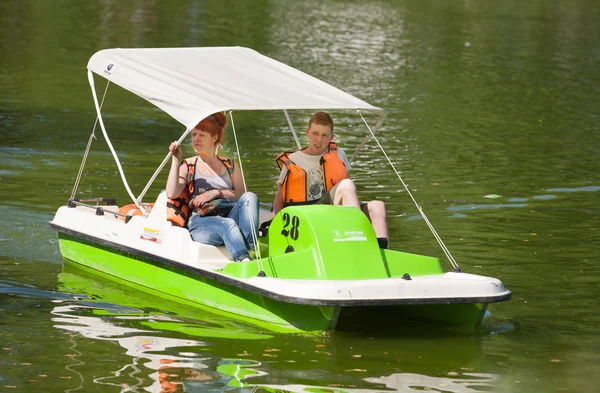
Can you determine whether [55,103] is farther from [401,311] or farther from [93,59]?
[401,311]

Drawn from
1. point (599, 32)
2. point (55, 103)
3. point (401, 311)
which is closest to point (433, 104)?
point (55, 103)

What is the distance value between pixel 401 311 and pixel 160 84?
2689 mm

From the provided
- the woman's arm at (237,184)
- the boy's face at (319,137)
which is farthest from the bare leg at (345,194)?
the woman's arm at (237,184)

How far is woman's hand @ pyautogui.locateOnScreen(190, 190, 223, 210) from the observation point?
32.6 feet

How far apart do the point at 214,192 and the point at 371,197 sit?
4560 millimetres

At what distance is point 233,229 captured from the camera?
9.54 metres

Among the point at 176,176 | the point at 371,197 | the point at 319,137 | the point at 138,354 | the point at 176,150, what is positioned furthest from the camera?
the point at 371,197

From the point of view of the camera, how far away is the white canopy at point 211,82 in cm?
965

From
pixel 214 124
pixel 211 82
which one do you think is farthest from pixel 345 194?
pixel 211 82

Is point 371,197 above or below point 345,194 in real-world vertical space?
below

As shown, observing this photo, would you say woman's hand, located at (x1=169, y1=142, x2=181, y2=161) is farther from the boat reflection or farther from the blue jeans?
the boat reflection

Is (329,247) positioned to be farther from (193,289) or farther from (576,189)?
(576,189)

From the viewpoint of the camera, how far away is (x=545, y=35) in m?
38.8

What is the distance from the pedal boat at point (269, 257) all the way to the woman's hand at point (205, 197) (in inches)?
11.0
